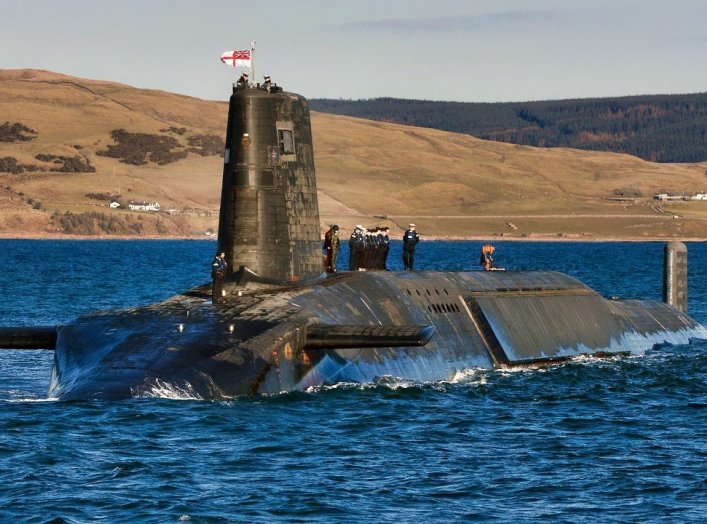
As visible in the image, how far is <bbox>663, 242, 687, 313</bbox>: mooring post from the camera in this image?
162 ft

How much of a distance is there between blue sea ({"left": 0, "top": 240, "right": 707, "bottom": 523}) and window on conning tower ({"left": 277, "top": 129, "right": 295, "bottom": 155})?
5552 mm

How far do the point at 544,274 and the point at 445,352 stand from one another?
952 centimetres

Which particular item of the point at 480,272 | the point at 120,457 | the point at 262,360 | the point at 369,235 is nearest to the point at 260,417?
the point at 262,360

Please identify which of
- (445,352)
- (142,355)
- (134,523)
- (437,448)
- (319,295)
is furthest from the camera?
(445,352)

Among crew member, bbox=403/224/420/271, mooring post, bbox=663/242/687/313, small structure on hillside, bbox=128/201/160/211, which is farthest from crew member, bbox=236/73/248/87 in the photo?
small structure on hillside, bbox=128/201/160/211

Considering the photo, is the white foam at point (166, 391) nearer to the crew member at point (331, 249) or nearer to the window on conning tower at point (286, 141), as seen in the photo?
the window on conning tower at point (286, 141)

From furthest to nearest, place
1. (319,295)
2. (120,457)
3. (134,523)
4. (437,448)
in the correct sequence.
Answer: (319,295) < (437,448) < (120,457) < (134,523)

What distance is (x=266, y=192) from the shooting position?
101 ft

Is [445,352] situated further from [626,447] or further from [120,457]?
[120,457]

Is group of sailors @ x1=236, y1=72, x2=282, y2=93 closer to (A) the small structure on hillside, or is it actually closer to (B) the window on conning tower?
(B) the window on conning tower

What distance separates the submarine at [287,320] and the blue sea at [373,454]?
547mm

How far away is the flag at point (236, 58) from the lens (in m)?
31.0

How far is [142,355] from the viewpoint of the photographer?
2608 centimetres

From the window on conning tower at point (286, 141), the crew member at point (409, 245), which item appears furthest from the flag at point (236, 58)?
the crew member at point (409, 245)
